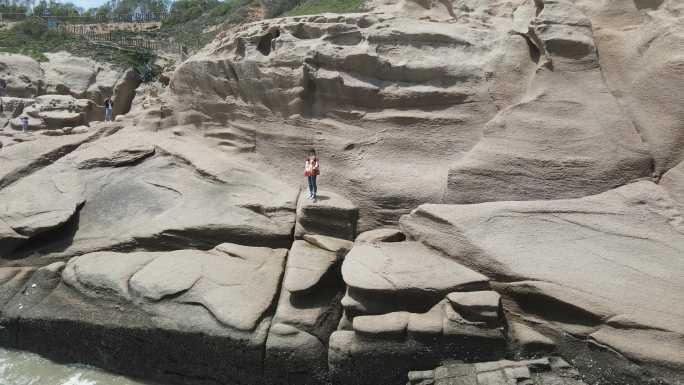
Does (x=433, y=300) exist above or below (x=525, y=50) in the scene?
below

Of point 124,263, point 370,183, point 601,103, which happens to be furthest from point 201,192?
point 601,103

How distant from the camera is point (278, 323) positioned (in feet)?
16.8

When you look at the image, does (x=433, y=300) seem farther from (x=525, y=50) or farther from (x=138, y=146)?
(x=138, y=146)

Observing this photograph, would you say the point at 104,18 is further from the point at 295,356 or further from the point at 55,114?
the point at 295,356

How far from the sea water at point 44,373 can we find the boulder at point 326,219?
7.96ft

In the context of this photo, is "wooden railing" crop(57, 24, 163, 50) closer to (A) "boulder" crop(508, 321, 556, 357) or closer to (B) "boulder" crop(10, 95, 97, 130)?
(B) "boulder" crop(10, 95, 97, 130)

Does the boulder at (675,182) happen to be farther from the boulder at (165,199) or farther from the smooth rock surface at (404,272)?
the boulder at (165,199)

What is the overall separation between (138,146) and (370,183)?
12.5 ft

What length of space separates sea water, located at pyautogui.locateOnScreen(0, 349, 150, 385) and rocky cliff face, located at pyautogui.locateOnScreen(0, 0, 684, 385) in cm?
13

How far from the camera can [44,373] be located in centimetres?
559

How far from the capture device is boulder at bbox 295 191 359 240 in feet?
20.7

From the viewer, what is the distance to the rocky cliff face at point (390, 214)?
4742 mm

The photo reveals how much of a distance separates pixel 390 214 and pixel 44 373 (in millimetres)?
4149

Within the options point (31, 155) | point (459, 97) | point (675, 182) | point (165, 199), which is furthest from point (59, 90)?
point (675, 182)
